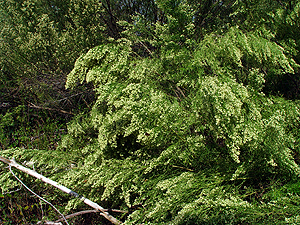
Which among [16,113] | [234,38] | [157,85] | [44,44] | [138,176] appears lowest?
[138,176]

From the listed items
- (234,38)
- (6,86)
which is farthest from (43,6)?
(234,38)

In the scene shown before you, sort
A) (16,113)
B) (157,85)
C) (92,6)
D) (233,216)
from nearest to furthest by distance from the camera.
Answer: (233,216)
(157,85)
(92,6)
(16,113)

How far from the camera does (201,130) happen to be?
1.76 meters

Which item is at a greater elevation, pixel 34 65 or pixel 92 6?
pixel 92 6

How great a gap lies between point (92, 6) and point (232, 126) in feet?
8.49

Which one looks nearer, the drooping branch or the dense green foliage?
the dense green foliage

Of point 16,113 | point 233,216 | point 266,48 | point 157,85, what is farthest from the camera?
point 16,113

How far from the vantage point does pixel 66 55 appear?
10.4 ft

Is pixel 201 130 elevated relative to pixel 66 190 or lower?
elevated

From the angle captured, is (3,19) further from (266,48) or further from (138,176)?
(266,48)

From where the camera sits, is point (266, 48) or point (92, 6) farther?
point (92, 6)

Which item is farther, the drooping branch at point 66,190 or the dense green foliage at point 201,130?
the drooping branch at point 66,190

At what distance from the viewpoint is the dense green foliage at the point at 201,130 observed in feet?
4.74

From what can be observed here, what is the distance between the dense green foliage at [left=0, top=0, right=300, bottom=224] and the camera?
1445mm
